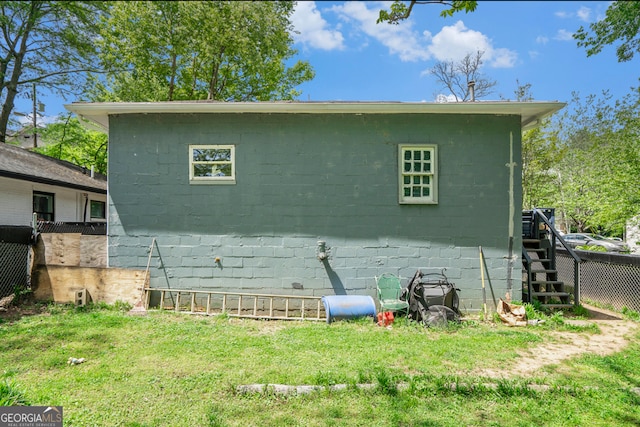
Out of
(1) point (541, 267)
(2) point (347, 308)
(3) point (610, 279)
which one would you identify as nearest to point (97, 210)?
(2) point (347, 308)

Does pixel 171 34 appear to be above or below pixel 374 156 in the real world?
above

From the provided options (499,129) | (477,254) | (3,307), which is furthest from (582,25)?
(3,307)

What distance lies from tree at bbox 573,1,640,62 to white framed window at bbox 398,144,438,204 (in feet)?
22.7

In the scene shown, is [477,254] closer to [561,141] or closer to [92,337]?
[92,337]

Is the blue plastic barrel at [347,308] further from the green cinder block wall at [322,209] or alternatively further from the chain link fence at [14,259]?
the chain link fence at [14,259]

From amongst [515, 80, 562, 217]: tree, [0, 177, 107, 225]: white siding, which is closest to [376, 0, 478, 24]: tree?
[0, 177, 107, 225]: white siding

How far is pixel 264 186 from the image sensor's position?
19.4 ft

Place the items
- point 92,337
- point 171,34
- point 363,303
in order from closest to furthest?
point 92,337
point 363,303
point 171,34

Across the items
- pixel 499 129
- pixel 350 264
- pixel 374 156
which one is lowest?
pixel 350 264

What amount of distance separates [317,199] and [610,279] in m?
6.47

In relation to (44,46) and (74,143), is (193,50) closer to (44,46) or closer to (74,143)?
(44,46)

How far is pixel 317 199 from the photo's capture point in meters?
5.92

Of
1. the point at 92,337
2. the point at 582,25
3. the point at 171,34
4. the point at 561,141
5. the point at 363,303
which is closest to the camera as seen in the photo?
the point at 92,337

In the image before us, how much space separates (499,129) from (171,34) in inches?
576
